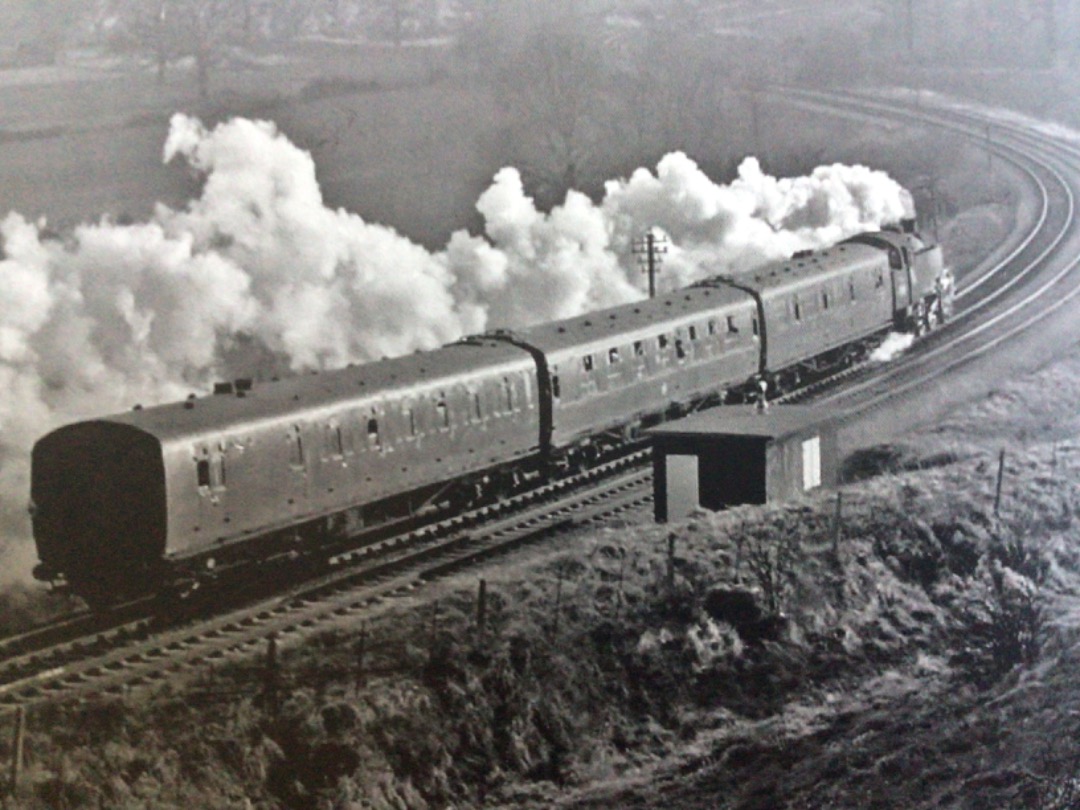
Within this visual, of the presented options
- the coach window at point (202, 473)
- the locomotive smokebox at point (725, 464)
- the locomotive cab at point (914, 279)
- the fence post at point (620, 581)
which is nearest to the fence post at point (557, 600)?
the fence post at point (620, 581)


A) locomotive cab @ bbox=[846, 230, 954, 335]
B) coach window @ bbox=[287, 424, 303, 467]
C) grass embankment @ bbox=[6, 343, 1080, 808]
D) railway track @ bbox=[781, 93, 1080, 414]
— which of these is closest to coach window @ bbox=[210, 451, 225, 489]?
coach window @ bbox=[287, 424, 303, 467]

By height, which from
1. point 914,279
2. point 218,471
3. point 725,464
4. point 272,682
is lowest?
point 914,279

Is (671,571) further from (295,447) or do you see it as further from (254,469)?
(254,469)

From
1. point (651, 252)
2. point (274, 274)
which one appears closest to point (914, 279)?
point (651, 252)

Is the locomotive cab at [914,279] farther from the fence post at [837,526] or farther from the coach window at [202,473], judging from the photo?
the coach window at [202,473]

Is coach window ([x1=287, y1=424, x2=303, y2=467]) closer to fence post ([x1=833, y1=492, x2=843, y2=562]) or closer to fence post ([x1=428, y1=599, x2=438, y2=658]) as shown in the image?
fence post ([x1=428, y1=599, x2=438, y2=658])

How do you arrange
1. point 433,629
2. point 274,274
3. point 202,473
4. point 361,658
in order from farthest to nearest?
point 274,274 → point 202,473 → point 433,629 → point 361,658

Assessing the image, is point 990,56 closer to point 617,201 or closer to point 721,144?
point 721,144

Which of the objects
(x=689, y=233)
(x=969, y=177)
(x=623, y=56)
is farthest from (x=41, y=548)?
(x=969, y=177)
